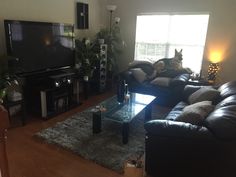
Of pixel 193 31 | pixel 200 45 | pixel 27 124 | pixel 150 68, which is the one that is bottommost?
pixel 27 124

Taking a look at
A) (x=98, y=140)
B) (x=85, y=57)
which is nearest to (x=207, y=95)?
(x=98, y=140)

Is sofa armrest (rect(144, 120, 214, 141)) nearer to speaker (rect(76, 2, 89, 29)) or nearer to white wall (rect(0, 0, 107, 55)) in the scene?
white wall (rect(0, 0, 107, 55))

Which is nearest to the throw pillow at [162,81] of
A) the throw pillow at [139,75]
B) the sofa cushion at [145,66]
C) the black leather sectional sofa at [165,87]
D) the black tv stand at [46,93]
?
the black leather sectional sofa at [165,87]

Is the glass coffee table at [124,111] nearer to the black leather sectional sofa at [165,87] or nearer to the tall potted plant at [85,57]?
the black leather sectional sofa at [165,87]

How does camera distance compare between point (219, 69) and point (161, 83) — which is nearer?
point (161, 83)

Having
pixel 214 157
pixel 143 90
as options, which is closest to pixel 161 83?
pixel 143 90

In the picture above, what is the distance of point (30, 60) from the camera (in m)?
3.29

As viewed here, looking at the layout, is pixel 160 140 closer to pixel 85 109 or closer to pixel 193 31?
pixel 85 109

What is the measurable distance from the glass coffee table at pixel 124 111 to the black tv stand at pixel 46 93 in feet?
3.26

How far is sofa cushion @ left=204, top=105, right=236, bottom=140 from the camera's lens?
161 cm

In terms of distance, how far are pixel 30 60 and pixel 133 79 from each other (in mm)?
2075

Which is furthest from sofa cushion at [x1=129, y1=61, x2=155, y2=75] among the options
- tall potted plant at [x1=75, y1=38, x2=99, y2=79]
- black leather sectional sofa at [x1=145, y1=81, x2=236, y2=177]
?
black leather sectional sofa at [x1=145, y1=81, x2=236, y2=177]

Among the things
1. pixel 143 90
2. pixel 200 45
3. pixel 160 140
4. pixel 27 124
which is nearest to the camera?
pixel 160 140

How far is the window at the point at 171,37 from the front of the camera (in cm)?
455
